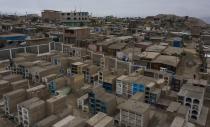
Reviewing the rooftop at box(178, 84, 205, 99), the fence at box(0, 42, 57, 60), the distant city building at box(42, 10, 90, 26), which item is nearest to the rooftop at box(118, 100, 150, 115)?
the rooftop at box(178, 84, 205, 99)

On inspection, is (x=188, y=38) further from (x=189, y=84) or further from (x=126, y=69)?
(x=189, y=84)

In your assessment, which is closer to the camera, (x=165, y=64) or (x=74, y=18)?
(x=165, y=64)

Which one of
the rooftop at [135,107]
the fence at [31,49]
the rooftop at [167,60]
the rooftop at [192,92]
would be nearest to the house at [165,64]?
the rooftop at [167,60]

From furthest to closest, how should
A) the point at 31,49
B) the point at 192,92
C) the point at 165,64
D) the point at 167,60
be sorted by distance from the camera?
the point at 31,49 → the point at 167,60 → the point at 165,64 → the point at 192,92

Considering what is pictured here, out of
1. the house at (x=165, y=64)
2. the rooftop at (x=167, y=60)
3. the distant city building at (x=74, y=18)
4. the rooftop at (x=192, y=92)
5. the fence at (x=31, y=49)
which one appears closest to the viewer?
the rooftop at (x=192, y=92)

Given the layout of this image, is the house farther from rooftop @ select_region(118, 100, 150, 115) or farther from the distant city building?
the distant city building

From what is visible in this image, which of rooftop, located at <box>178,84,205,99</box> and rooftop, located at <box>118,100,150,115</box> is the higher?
rooftop, located at <box>178,84,205,99</box>

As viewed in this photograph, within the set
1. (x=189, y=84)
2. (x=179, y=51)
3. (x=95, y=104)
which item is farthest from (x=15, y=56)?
(x=179, y=51)

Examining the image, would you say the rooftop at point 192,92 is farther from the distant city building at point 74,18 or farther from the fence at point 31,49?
the distant city building at point 74,18

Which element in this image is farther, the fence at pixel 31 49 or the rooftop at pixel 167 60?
the fence at pixel 31 49

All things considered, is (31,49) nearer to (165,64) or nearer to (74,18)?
(165,64)

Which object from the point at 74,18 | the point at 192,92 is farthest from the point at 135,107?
the point at 74,18

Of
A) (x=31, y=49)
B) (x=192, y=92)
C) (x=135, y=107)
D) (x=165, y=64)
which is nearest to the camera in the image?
(x=135, y=107)
